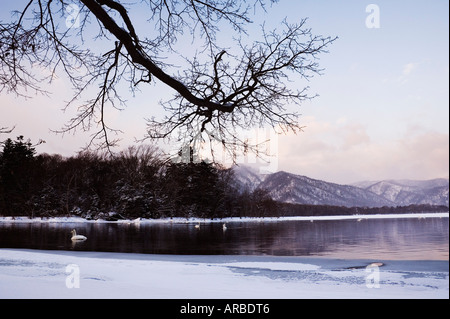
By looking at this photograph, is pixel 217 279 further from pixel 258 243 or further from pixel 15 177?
pixel 15 177

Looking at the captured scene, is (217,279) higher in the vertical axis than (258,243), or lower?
higher

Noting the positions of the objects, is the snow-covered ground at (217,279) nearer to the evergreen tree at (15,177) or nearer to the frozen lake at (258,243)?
the frozen lake at (258,243)

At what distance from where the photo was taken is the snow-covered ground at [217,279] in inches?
262

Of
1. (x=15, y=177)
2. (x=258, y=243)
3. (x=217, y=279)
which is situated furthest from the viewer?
(x=15, y=177)

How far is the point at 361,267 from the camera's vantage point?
1170 centimetres

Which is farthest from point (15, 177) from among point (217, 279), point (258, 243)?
point (217, 279)

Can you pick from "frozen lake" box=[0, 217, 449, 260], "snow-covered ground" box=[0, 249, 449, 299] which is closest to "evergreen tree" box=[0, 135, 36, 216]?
"frozen lake" box=[0, 217, 449, 260]

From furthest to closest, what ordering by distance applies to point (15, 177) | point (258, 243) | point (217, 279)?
point (15, 177)
point (258, 243)
point (217, 279)

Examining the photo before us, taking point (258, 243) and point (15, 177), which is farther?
point (15, 177)

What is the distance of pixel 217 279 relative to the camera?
955 cm

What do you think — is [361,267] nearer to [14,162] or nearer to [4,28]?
[4,28]

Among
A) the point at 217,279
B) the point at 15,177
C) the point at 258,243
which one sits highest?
the point at 15,177

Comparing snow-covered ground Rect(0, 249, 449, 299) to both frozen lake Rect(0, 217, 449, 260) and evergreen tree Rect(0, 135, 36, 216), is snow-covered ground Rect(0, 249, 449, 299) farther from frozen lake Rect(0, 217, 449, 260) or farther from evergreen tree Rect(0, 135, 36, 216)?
evergreen tree Rect(0, 135, 36, 216)
